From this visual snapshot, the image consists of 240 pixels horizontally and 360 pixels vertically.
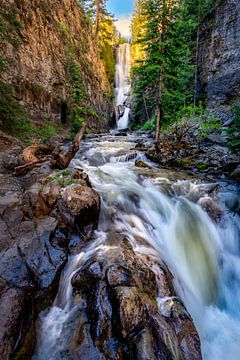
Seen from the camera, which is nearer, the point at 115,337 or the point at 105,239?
the point at 115,337

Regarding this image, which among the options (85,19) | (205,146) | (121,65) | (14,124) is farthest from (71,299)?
(121,65)

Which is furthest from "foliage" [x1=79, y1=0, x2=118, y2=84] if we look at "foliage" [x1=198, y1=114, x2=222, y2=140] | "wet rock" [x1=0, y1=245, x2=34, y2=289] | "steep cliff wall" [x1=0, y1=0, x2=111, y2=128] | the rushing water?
"wet rock" [x1=0, y1=245, x2=34, y2=289]

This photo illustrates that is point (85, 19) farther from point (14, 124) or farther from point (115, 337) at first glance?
point (115, 337)

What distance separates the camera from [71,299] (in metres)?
3.08

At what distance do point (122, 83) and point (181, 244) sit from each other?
3528cm

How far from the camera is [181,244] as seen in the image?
4906mm

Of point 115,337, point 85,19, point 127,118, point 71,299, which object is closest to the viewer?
point 115,337

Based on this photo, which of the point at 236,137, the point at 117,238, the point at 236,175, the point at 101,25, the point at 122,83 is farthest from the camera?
the point at 122,83

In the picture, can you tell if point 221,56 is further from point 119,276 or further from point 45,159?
point 119,276

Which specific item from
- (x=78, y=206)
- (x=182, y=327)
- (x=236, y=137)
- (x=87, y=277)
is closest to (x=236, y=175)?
(x=236, y=137)

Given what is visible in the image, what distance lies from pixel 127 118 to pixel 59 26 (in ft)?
53.0

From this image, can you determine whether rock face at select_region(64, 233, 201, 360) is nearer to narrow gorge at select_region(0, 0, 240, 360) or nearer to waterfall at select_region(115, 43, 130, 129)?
narrow gorge at select_region(0, 0, 240, 360)

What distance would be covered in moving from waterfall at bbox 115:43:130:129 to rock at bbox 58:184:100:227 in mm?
26778

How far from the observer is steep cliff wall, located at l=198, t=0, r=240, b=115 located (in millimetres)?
15406
